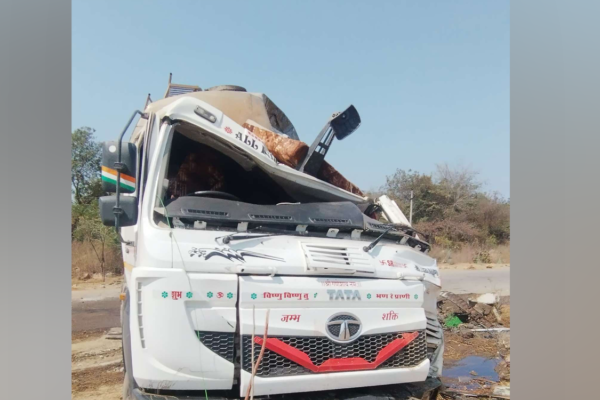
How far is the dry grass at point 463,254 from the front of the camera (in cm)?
1430

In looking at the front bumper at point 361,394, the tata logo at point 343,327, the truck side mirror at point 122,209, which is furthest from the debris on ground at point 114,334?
the tata logo at point 343,327

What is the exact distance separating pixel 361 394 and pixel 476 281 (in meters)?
9.08

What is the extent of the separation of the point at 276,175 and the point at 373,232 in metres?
0.78

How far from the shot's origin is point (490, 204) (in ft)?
57.4

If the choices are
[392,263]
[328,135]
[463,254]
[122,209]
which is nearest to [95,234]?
[328,135]

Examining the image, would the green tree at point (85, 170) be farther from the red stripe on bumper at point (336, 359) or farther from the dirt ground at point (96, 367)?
the red stripe on bumper at point (336, 359)

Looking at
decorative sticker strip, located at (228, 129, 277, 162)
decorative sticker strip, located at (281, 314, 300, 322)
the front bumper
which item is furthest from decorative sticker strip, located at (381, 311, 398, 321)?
decorative sticker strip, located at (228, 129, 277, 162)

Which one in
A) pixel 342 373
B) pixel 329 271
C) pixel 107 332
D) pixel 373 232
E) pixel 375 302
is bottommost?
pixel 107 332

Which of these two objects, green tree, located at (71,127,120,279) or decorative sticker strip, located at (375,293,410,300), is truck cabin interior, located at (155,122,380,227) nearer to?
decorative sticker strip, located at (375,293,410,300)

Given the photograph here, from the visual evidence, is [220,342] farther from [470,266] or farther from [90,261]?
[470,266]

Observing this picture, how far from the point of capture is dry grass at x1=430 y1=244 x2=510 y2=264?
14.3m
